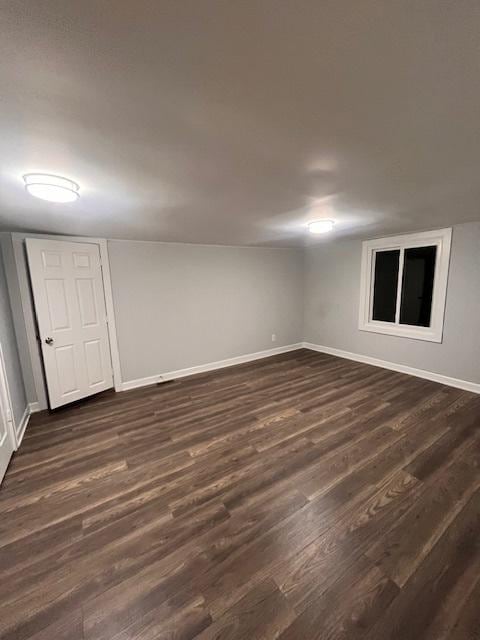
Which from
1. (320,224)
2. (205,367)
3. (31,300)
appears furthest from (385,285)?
(31,300)

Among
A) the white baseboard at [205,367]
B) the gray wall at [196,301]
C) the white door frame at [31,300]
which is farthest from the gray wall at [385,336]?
the white door frame at [31,300]

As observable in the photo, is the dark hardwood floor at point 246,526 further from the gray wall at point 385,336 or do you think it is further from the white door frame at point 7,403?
the gray wall at point 385,336

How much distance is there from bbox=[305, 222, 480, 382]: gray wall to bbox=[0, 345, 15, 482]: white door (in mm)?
4892

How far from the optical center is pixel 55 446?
2.48 metres

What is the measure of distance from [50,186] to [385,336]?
15.3ft

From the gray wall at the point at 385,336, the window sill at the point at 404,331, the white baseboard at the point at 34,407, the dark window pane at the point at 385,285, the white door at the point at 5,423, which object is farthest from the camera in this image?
the dark window pane at the point at 385,285

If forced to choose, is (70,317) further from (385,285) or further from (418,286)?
(418,286)

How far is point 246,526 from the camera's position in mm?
1613

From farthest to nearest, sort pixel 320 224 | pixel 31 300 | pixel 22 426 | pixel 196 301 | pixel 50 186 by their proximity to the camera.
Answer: pixel 196 301
pixel 31 300
pixel 320 224
pixel 22 426
pixel 50 186

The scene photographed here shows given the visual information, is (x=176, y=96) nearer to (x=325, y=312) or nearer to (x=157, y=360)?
(x=157, y=360)

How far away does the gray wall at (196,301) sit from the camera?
373 cm

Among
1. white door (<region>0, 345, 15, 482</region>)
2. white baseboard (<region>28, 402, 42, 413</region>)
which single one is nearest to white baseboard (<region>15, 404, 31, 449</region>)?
white baseboard (<region>28, 402, 42, 413</region>)

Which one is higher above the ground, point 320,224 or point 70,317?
point 320,224

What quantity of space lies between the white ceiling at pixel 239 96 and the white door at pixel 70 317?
51.3 inches
